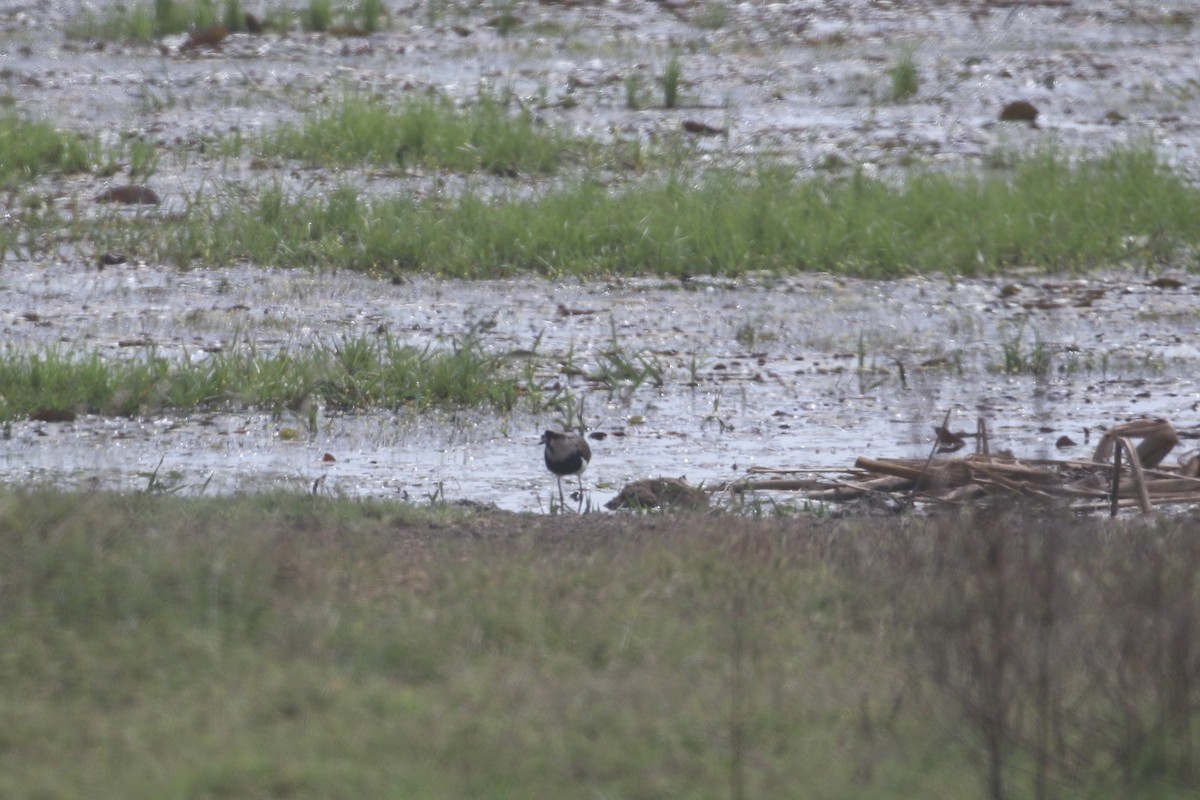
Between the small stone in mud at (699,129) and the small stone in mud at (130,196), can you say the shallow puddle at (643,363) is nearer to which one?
the small stone in mud at (130,196)

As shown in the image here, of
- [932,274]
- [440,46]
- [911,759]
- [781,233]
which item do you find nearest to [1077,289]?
[932,274]

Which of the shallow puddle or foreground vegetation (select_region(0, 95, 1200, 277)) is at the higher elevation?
foreground vegetation (select_region(0, 95, 1200, 277))

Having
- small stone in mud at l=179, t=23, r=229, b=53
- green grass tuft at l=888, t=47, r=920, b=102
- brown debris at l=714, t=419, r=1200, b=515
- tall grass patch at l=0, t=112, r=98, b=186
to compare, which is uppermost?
small stone in mud at l=179, t=23, r=229, b=53

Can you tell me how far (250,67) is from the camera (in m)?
12.0

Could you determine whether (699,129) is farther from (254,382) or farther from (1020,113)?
(254,382)

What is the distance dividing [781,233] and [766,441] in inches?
111

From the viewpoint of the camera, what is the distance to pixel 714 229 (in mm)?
8508

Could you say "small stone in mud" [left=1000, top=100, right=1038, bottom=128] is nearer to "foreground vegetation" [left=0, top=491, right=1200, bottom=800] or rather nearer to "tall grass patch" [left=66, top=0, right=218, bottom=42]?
"tall grass patch" [left=66, top=0, right=218, bottom=42]

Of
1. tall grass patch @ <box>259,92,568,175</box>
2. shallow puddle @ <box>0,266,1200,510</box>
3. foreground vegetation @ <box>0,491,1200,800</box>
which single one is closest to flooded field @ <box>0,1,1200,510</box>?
shallow puddle @ <box>0,266,1200,510</box>

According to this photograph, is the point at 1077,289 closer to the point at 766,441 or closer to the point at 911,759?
the point at 766,441

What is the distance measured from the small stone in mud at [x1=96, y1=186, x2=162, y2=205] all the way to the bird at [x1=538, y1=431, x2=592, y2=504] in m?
4.49

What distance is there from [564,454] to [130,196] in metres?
4.65

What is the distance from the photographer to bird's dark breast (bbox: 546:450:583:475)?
538 centimetres

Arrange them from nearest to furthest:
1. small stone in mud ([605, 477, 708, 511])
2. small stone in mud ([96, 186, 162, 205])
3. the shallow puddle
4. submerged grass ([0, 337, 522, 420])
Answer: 1. small stone in mud ([605, 477, 708, 511])
2. the shallow puddle
3. submerged grass ([0, 337, 522, 420])
4. small stone in mud ([96, 186, 162, 205])
